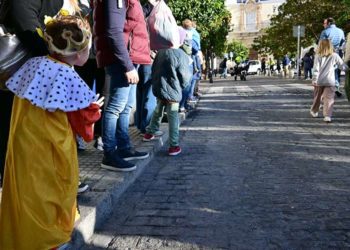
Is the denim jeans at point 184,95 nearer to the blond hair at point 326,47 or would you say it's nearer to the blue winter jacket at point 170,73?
the blond hair at point 326,47

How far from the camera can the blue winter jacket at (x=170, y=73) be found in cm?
519

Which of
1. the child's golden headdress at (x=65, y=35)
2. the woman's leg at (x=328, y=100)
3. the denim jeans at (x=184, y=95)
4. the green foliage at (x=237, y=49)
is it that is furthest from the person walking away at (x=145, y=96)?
the green foliage at (x=237, y=49)

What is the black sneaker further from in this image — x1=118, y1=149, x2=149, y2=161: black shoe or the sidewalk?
x1=118, y1=149, x2=149, y2=161: black shoe

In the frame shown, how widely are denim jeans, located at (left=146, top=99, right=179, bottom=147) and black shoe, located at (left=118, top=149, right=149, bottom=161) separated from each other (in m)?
0.58

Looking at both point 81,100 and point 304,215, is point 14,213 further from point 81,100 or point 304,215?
point 304,215

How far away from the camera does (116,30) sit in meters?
3.93

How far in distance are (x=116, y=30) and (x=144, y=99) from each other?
2.12 metres

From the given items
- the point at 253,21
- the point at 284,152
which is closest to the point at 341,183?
the point at 284,152

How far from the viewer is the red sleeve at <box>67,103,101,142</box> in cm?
259

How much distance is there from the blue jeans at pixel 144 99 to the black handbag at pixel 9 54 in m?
2.80

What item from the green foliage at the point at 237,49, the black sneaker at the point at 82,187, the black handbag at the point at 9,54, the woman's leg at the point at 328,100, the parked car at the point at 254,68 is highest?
the green foliage at the point at 237,49

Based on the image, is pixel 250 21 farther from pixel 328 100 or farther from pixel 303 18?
pixel 328 100

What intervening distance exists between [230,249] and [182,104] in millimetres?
6039

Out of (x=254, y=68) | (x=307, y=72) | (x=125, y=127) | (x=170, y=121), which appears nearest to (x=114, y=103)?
(x=125, y=127)
